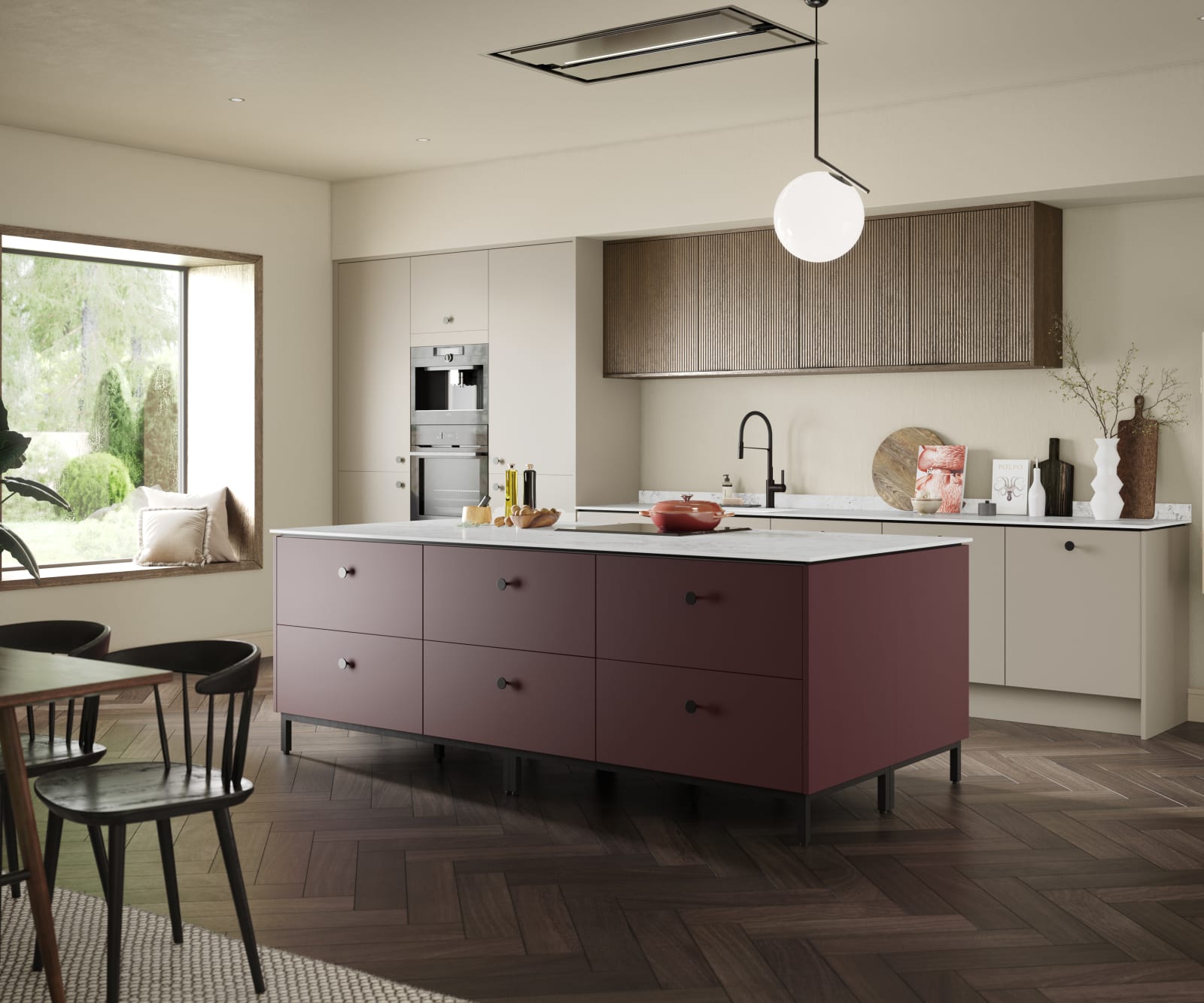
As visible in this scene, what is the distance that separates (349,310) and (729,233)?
7.78 feet

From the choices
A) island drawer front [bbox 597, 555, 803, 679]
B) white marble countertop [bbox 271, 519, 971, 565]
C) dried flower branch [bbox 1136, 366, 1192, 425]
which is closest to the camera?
island drawer front [bbox 597, 555, 803, 679]

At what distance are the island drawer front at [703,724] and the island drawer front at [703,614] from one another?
42mm

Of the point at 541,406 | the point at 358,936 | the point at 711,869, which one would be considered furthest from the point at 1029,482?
the point at 358,936

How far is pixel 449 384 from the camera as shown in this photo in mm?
7492

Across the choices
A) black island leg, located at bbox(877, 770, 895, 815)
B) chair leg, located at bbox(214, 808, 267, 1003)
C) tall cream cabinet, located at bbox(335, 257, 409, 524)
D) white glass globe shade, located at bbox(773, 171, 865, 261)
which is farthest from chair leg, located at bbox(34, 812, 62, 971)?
tall cream cabinet, located at bbox(335, 257, 409, 524)

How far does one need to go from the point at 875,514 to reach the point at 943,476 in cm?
45

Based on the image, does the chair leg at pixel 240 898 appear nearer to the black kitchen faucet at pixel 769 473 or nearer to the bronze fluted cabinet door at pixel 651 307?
the black kitchen faucet at pixel 769 473

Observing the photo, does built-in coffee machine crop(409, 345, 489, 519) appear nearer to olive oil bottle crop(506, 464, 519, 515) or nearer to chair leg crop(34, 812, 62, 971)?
olive oil bottle crop(506, 464, 519, 515)

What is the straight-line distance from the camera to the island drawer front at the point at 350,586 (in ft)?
15.4

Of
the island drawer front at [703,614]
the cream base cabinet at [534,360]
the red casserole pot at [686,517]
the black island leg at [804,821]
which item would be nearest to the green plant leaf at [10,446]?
the island drawer front at [703,614]

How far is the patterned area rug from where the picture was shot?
2.82m

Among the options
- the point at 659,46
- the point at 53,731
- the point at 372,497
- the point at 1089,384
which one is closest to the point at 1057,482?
the point at 1089,384

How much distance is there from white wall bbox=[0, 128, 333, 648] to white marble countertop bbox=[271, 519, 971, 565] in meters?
2.27

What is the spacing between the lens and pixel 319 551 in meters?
4.96
